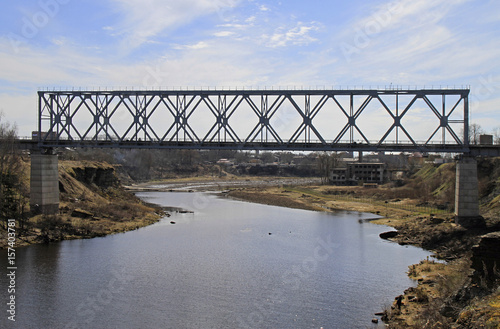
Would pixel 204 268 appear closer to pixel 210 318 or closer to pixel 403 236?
pixel 210 318

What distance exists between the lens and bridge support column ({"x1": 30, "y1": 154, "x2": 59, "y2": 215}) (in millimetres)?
53156

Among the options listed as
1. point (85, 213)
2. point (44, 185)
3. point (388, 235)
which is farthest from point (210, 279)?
point (44, 185)

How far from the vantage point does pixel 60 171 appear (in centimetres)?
6606

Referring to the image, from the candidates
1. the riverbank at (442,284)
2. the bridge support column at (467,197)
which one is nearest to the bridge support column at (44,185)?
the riverbank at (442,284)

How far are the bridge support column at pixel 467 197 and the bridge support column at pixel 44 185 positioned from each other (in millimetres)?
48701

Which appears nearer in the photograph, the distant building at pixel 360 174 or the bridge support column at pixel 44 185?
the bridge support column at pixel 44 185

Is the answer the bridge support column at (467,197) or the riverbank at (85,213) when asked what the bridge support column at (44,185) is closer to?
the riverbank at (85,213)

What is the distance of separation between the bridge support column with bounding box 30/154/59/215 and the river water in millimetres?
10863

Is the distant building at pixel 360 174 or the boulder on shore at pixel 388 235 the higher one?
the distant building at pixel 360 174

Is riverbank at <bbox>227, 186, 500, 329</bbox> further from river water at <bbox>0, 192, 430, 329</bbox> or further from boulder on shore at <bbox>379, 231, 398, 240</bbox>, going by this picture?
river water at <bbox>0, 192, 430, 329</bbox>

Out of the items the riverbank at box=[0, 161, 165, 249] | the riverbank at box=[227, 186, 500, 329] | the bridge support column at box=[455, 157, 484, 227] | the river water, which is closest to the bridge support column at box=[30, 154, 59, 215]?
the riverbank at box=[0, 161, 165, 249]

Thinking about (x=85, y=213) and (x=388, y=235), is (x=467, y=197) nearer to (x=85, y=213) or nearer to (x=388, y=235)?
(x=388, y=235)

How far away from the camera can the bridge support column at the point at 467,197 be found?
153ft

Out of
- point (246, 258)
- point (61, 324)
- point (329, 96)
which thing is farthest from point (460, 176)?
point (61, 324)
